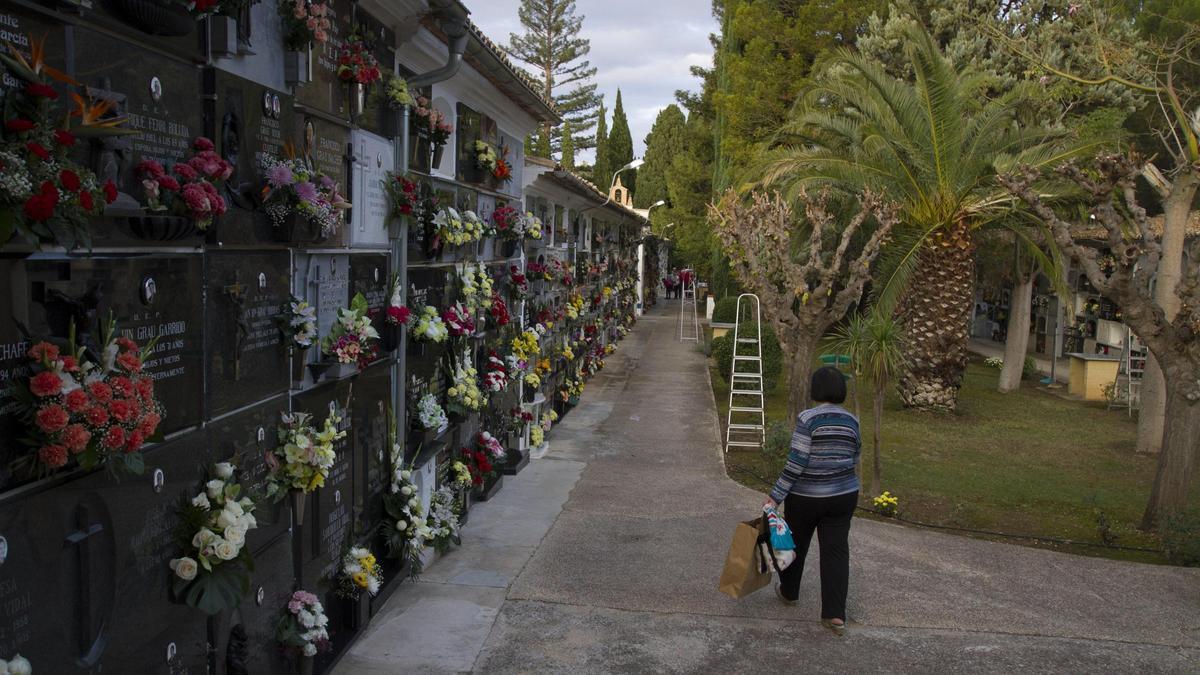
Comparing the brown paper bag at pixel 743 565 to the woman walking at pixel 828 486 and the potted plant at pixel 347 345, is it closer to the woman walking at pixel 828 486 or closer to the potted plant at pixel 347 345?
the woman walking at pixel 828 486

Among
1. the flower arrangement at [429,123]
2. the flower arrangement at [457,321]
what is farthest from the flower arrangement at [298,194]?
the flower arrangement at [457,321]

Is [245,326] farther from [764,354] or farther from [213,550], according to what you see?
[764,354]

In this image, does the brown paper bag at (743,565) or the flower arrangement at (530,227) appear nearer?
the brown paper bag at (743,565)

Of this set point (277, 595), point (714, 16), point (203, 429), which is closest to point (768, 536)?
point (277, 595)

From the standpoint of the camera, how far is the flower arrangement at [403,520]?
21.1 feet

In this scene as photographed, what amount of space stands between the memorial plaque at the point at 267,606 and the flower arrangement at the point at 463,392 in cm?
328

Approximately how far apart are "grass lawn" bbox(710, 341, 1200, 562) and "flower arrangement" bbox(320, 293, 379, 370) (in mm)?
6183

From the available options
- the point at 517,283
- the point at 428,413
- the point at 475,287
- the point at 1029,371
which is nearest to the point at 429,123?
the point at 475,287

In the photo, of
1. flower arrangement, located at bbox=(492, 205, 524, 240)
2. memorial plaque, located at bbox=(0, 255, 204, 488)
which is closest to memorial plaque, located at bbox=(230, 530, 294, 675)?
memorial plaque, located at bbox=(0, 255, 204, 488)

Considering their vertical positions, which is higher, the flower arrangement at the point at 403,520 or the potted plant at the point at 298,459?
the potted plant at the point at 298,459

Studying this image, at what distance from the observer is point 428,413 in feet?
23.5

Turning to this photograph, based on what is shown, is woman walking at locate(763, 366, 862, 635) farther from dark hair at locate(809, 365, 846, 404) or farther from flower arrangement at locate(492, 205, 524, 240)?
flower arrangement at locate(492, 205, 524, 240)

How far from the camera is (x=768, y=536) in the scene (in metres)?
6.22

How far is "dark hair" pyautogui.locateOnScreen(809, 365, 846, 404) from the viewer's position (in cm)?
609
